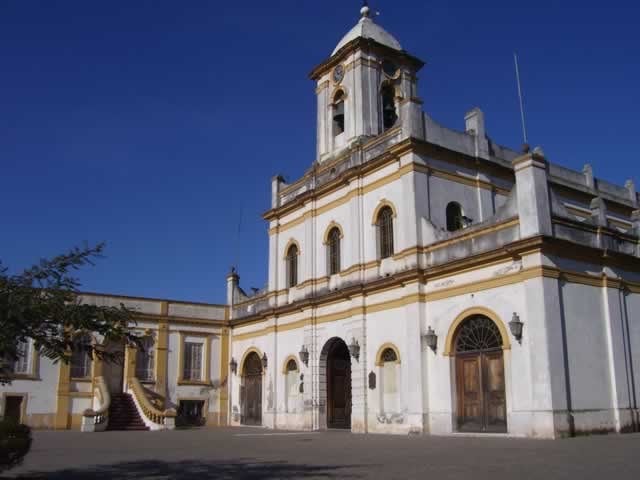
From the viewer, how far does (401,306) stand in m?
21.4

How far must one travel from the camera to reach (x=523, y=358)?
1739 cm

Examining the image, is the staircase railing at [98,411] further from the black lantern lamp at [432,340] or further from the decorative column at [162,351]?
the black lantern lamp at [432,340]

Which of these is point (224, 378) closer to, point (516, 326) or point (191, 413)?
point (191, 413)

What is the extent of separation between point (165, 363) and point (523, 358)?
57.3 feet

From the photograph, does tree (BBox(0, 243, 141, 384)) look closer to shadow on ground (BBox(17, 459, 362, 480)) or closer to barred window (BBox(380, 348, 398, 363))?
Result: shadow on ground (BBox(17, 459, 362, 480))

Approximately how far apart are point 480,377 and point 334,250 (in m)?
8.76

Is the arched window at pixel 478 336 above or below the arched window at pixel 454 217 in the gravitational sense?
below

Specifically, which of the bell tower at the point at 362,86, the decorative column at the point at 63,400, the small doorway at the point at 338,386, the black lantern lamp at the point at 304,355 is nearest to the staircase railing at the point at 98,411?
the decorative column at the point at 63,400

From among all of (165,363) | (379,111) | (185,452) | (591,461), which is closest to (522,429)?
(591,461)

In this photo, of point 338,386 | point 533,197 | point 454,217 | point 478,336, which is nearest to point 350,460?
point 478,336

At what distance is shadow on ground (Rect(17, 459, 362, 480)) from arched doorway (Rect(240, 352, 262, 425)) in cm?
1713

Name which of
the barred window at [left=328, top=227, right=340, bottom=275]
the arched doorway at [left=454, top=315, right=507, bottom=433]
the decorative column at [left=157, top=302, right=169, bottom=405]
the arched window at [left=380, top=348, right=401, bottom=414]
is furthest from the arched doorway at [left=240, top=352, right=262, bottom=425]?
the arched doorway at [left=454, top=315, right=507, bottom=433]

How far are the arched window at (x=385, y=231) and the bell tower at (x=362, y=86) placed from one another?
4025 millimetres

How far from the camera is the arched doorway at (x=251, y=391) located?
95.7ft
